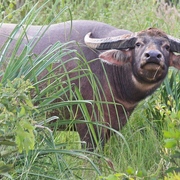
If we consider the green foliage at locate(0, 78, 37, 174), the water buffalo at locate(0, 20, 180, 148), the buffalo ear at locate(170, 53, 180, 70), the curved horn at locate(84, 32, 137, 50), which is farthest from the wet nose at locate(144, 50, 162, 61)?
the green foliage at locate(0, 78, 37, 174)

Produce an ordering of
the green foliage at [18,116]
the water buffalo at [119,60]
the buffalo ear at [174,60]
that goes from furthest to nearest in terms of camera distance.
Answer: the buffalo ear at [174,60] < the water buffalo at [119,60] < the green foliage at [18,116]

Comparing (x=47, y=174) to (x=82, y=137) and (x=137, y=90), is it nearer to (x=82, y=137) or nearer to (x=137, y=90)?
(x=82, y=137)

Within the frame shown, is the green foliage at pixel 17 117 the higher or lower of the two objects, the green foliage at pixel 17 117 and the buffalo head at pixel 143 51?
the higher

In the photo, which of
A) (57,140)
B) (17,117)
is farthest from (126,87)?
(17,117)

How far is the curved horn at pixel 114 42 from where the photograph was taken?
229 inches

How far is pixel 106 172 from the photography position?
4.54 metres

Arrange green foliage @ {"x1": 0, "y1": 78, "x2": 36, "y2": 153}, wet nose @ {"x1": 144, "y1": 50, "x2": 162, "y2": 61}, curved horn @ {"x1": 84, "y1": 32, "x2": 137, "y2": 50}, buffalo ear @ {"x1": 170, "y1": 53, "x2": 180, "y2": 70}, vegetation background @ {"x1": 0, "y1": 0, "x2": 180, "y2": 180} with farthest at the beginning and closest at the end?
buffalo ear @ {"x1": 170, "y1": 53, "x2": 180, "y2": 70} → curved horn @ {"x1": 84, "y1": 32, "x2": 137, "y2": 50} → wet nose @ {"x1": 144, "y1": 50, "x2": 162, "y2": 61} → vegetation background @ {"x1": 0, "y1": 0, "x2": 180, "y2": 180} → green foliage @ {"x1": 0, "y1": 78, "x2": 36, "y2": 153}

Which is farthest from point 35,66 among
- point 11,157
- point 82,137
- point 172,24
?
point 172,24

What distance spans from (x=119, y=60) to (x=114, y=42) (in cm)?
18

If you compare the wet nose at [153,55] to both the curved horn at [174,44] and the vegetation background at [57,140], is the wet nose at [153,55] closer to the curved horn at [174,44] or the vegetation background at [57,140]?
the curved horn at [174,44]

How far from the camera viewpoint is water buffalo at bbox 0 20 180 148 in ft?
18.5

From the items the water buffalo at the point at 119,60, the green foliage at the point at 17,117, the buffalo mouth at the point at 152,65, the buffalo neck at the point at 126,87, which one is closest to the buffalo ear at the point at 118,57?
the water buffalo at the point at 119,60

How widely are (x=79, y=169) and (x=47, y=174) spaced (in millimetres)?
240

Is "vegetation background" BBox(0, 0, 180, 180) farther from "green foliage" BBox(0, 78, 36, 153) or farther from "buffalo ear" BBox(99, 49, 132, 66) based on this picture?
"buffalo ear" BBox(99, 49, 132, 66)
